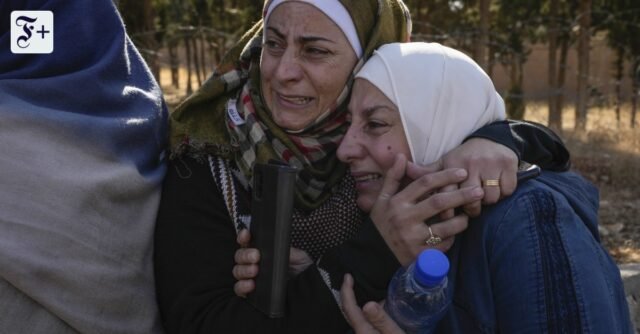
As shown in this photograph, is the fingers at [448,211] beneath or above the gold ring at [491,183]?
beneath

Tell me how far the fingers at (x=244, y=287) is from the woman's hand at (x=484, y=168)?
526 millimetres

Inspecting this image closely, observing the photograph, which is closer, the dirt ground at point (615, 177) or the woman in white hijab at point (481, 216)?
the woman in white hijab at point (481, 216)

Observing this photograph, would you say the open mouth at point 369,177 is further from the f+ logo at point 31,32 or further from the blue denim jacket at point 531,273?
the f+ logo at point 31,32

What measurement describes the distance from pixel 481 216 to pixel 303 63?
0.74 m

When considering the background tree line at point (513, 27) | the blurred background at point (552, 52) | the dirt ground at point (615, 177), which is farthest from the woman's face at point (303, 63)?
the background tree line at point (513, 27)

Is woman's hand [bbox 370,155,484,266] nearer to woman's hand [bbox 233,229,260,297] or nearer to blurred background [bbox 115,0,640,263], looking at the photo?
woman's hand [bbox 233,229,260,297]

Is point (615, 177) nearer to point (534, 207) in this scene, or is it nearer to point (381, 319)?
point (534, 207)

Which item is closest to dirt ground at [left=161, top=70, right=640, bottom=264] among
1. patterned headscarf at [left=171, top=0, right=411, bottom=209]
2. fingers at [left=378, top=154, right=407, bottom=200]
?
patterned headscarf at [left=171, top=0, right=411, bottom=209]

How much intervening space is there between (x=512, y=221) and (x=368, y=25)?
0.85 metres

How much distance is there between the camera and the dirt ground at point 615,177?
7055mm

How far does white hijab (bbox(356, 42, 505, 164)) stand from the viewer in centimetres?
208

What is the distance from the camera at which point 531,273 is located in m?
1.88

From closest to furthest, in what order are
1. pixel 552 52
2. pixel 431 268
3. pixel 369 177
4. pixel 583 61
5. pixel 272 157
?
pixel 431 268 < pixel 369 177 < pixel 272 157 < pixel 583 61 < pixel 552 52

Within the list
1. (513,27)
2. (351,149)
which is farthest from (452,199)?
(513,27)
